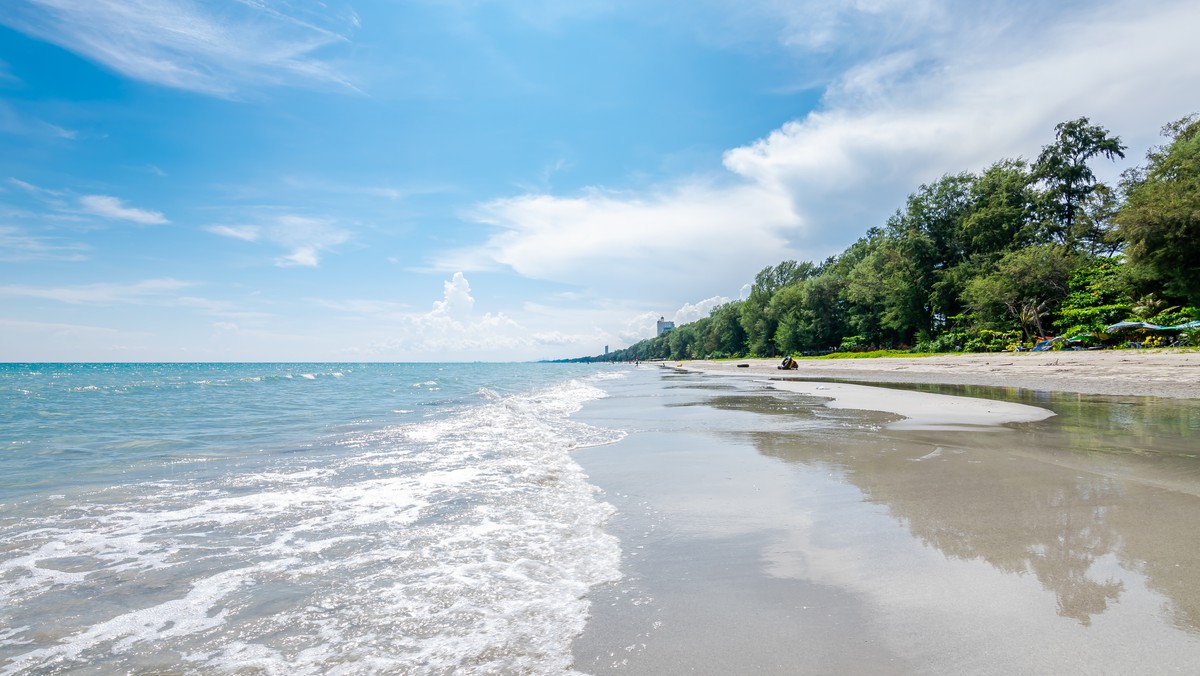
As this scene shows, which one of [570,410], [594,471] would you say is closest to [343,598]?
[594,471]

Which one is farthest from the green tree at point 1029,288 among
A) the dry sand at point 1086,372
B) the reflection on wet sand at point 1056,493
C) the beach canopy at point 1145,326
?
the reflection on wet sand at point 1056,493

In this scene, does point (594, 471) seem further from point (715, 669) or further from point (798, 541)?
point (715, 669)

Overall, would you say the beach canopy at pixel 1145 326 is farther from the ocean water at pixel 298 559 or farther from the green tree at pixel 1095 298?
the ocean water at pixel 298 559

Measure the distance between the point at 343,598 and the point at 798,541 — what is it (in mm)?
3876

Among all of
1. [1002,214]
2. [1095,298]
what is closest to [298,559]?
[1095,298]

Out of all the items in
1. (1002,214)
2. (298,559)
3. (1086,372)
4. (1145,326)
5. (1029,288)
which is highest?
(1002,214)

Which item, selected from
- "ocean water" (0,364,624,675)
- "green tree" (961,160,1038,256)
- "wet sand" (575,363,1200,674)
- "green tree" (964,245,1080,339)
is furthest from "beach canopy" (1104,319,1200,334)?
"ocean water" (0,364,624,675)

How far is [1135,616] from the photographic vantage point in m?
3.01

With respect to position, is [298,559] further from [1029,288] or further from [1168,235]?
[1029,288]

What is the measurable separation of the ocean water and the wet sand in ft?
1.93

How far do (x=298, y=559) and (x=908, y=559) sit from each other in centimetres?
540

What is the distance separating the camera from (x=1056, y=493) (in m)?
5.75

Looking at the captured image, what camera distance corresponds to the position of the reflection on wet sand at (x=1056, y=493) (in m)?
3.69

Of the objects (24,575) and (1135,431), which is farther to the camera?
(1135,431)
